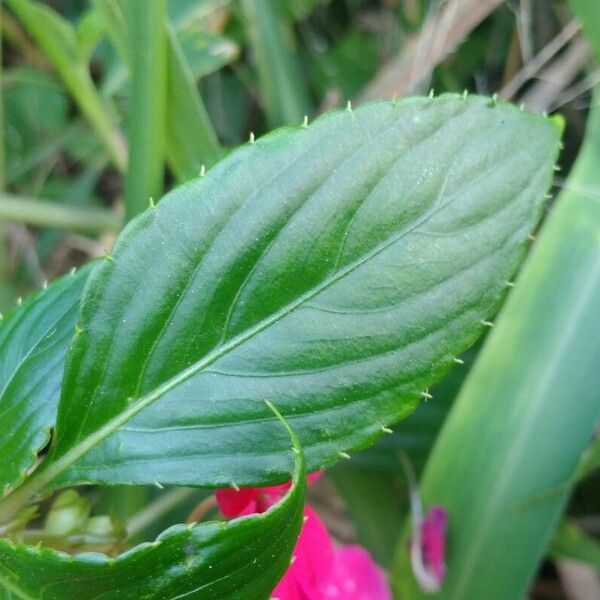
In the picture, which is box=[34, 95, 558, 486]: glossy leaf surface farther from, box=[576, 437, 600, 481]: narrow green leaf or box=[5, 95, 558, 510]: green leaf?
box=[576, 437, 600, 481]: narrow green leaf

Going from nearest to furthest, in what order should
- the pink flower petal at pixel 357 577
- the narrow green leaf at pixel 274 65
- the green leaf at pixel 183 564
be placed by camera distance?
the green leaf at pixel 183 564
the pink flower petal at pixel 357 577
the narrow green leaf at pixel 274 65

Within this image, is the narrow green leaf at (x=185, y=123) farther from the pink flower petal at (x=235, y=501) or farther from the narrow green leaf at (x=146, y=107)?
the pink flower petal at (x=235, y=501)

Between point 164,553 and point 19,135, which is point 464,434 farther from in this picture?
point 19,135

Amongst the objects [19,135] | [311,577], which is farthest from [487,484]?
[19,135]

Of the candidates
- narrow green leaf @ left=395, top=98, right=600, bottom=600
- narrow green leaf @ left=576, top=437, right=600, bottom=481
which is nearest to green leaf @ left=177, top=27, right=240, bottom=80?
narrow green leaf @ left=395, top=98, right=600, bottom=600

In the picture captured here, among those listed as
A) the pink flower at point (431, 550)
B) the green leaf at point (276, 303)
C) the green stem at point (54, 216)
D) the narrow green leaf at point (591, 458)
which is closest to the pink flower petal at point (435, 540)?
the pink flower at point (431, 550)

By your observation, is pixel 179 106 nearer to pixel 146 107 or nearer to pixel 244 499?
pixel 146 107

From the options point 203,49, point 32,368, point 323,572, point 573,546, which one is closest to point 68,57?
point 203,49
